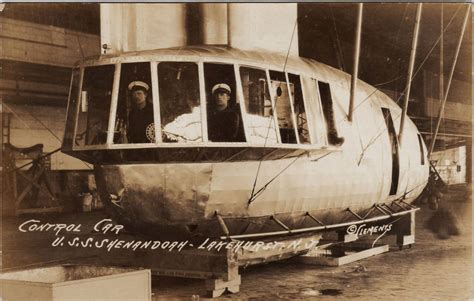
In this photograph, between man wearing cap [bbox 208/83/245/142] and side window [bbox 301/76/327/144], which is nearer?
man wearing cap [bbox 208/83/245/142]

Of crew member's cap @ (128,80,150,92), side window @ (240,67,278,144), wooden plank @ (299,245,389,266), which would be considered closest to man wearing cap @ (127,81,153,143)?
crew member's cap @ (128,80,150,92)

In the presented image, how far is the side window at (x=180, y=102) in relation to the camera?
9609mm

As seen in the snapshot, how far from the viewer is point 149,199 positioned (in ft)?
32.7

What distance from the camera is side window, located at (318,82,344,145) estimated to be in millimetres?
11938

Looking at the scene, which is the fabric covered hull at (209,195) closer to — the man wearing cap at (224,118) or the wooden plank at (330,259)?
the man wearing cap at (224,118)

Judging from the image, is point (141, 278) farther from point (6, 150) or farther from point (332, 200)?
point (332, 200)

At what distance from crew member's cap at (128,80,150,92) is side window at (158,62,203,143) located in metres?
0.25

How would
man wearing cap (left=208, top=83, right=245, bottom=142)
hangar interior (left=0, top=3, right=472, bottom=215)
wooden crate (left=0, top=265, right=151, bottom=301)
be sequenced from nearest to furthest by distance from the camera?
wooden crate (left=0, top=265, right=151, bottom=301)
man wearing cap (left=208, top=83, right=245, bottom=142)
hangar interior (left=0, top=3, right=472, bottom=215)

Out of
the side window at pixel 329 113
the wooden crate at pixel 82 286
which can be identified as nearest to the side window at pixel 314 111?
the side window at pixel 329 113

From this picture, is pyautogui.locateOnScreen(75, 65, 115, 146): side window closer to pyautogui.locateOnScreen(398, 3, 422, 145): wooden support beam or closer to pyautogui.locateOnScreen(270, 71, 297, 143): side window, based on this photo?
pyautogui.locateOnScreen(270, 71, 297, 143): side window

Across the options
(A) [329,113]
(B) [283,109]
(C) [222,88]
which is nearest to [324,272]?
(A) [329,113]

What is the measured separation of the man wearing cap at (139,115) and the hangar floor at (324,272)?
216 cm

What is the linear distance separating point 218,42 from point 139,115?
2236mm

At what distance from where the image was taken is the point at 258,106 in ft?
33.9
